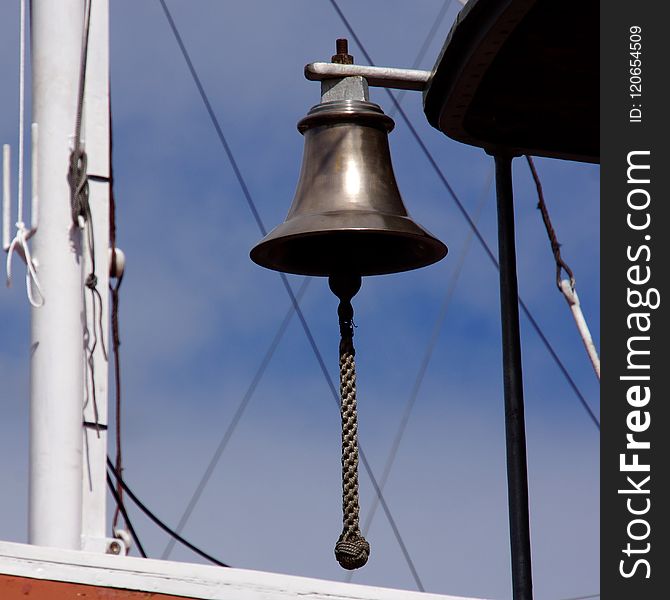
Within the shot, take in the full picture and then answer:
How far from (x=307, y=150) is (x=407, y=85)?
402 millimetres

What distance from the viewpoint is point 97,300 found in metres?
8.05

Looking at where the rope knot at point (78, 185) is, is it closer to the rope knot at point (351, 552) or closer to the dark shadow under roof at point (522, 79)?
the dark shadow under roof at point (522, 79)

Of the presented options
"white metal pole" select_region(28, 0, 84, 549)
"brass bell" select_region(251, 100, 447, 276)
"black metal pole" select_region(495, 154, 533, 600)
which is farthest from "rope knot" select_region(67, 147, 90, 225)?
"black metal pole" select_region(495, 154, 533, 600)

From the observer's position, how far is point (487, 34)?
514 centimetres

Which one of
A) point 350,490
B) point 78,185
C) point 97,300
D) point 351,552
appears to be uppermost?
point 78,185

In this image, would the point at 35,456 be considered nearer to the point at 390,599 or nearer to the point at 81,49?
the point at 81,49

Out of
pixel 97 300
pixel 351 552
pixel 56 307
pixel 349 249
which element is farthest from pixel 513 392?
pixel 97 300

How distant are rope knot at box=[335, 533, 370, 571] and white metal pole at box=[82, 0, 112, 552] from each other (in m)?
2.71

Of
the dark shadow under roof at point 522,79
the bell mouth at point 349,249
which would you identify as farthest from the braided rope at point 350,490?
the dark shadow under roof at point 522,79

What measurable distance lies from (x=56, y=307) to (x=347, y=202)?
237 centimetres

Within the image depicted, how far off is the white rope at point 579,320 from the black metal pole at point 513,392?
735 millimetres

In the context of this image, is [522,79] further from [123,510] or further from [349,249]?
[123,510]

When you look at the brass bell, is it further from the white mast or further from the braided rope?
the white mast

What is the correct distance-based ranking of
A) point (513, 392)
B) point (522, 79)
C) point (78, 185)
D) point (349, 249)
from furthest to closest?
1. point (78, 185)
2. point (349, 249)
3. point (513, 392)
4. point (522, 79)
